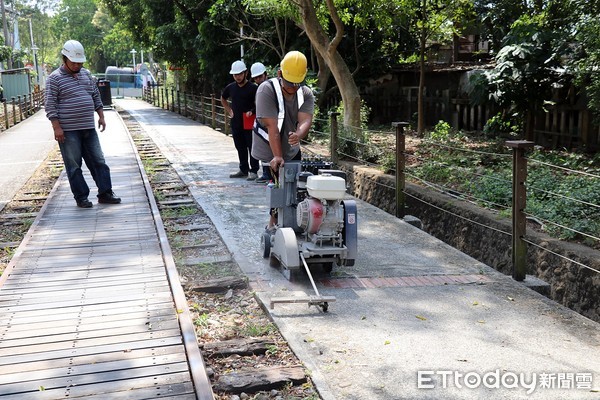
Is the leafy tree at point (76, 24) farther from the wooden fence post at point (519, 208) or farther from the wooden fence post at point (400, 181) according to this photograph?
the wooden fence post at point (519, 208)

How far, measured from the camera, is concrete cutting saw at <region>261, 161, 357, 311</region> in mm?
5535

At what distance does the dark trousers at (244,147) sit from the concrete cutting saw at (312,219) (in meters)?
5.04

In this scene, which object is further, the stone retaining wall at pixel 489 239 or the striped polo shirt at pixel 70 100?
the striped polo shirt at pixel 70 100

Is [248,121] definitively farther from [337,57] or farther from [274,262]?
[274,262]

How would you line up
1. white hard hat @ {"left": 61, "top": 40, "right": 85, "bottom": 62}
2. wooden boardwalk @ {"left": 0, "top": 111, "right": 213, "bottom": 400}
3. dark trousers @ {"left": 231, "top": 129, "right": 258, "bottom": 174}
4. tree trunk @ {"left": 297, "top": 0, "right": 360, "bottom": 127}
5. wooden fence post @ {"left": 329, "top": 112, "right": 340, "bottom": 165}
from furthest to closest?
1. tree trunk @ {"left": 297, "top": 0, "right": 360, "bottom": 127}
2. wooden fence post @ {"left": 329, "top": 112, "right": 340, "bottom": 165}
3. dark trousers @ {"left": 231, "top": 129, "right": 258, "bottom": 174}
4. white hard hat @ {"left": 61, "top": 40, "right": 85, "bottom": 62}
5. wooden boardwalk @ {"left": 0, "top": 111, "right": 213, "bottom": 400}

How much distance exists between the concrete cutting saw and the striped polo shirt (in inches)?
137

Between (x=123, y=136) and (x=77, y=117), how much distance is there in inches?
483

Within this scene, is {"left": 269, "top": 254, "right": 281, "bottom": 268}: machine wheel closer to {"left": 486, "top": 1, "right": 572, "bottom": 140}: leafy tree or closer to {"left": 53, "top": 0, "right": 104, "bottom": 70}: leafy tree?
{"left": 486, "top": 1, "right": 572, "bottom": 140}: leafy tree

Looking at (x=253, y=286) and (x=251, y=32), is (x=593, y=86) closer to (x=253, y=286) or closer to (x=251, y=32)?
(x=253, y=286)

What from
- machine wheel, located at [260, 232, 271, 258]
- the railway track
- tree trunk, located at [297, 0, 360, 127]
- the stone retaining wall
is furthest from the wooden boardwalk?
tree trunk, located at [297, 0, 360, 127]

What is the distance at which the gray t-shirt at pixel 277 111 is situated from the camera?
611cm

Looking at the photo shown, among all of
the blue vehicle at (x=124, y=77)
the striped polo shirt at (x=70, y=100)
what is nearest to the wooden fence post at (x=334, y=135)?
the striped polo shirt at (x=70, y=100)

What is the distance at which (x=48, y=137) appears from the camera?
22.5 metres

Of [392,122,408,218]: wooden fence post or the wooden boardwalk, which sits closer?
the wooden boardwalk
